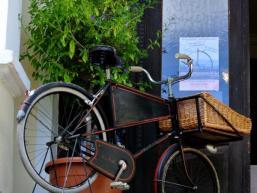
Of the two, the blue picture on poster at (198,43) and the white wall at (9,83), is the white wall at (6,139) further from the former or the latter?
the blue picture on poster at (198,43)

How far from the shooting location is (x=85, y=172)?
163 inches

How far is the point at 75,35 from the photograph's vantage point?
485cm

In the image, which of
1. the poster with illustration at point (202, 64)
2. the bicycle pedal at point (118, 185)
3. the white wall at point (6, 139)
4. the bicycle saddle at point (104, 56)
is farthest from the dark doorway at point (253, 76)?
the bicycle pedal at point (118, 185)

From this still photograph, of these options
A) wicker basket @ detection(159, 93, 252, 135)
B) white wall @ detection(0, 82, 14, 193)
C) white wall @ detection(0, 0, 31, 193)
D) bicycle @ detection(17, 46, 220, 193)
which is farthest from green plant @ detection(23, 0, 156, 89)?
wicker basket @ detection(159, 93, 252, 135)

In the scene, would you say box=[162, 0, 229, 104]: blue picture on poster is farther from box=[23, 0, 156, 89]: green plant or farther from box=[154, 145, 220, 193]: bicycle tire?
box=[154, 145, 220, 193]: bicycle tire

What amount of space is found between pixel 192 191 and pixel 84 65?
1.28 m

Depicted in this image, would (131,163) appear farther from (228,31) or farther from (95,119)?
(228,31)

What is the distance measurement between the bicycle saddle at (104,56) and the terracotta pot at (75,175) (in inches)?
26.2

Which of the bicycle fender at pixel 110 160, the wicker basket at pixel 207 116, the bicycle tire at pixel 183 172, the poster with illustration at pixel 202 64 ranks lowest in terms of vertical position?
the bicycle tire at pixel 183 172

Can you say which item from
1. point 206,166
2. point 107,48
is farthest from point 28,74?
point 206,166

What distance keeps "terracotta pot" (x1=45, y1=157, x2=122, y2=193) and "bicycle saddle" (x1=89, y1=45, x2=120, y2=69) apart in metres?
0.67

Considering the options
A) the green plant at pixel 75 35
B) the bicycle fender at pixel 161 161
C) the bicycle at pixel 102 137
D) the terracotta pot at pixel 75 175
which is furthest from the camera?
the green plant at pixel 75 35

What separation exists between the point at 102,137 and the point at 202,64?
6.04 ft

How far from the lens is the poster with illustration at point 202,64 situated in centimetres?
570
